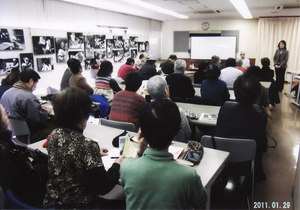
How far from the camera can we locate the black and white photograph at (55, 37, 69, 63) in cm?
561

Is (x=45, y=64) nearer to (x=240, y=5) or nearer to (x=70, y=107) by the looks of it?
(x=70, y=107)

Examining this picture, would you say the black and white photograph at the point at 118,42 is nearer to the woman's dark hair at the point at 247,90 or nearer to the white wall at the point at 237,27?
the white wall at the point at 237,27

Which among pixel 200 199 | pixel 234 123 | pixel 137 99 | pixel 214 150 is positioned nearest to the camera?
pixel 200 199

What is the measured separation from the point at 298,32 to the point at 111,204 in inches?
398

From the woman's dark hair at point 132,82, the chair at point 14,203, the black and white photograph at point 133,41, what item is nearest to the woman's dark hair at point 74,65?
the woman's dark hair at point 132,82

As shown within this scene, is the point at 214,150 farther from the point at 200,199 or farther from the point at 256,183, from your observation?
the point at 256,183

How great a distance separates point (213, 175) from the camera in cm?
157

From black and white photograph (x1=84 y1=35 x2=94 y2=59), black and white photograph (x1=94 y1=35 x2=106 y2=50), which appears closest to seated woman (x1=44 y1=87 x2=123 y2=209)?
black and white photograph (x1=84 y1=35 x2=94 y2=59)

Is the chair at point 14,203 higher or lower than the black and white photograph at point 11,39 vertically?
lower

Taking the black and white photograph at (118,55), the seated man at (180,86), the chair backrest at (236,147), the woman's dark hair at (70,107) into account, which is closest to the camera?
the woman's dark hair at (70,107)

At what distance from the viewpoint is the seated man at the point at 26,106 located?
2797mm

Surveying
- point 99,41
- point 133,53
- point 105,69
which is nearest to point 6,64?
point 105,69

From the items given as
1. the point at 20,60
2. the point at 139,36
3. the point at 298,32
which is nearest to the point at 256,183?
the point at 20,60

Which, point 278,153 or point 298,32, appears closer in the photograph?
point 278,153
